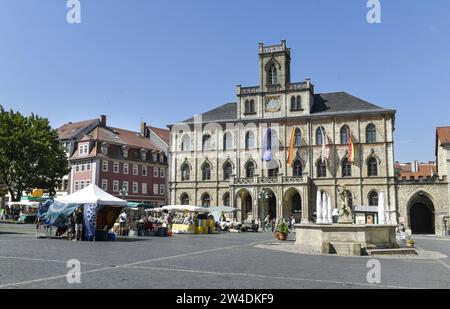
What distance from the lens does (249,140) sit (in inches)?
2234

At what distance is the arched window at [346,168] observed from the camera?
5246 centimetres

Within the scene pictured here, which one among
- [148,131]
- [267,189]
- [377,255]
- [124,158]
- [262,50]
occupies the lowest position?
[377,255]

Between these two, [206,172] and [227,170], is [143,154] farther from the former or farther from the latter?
[227,170]

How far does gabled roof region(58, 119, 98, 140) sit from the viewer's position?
68.3 m

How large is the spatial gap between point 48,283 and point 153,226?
22.1m

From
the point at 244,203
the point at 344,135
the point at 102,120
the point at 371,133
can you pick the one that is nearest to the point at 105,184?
the point at 102,120

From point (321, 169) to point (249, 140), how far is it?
9.45m

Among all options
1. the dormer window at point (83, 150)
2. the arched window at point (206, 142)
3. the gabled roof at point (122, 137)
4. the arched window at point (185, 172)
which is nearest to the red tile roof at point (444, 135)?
the arched window at point (206, 142)

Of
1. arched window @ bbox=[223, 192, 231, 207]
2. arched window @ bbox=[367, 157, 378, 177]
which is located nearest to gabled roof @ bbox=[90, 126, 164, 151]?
arched window @ bbox=[223, 192, 231, 207]

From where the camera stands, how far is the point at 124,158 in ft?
219

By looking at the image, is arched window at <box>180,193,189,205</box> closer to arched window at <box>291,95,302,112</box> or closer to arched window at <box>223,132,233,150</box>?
arched window at <box>223,132,233,150</box>

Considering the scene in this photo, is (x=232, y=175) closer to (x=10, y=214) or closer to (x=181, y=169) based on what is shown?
(x=181, y=169)
